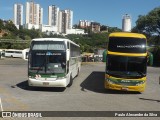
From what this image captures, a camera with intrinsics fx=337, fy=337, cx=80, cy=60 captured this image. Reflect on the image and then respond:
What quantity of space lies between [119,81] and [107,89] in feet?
6.95

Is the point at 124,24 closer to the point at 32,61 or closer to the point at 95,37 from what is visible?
the point at 95,37

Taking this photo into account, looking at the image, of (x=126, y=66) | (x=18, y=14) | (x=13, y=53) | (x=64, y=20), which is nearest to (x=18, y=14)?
(x=18, y=14)

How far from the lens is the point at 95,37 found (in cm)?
13550

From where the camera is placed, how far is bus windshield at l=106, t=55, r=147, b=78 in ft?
63.3

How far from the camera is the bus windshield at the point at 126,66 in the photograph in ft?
63.3

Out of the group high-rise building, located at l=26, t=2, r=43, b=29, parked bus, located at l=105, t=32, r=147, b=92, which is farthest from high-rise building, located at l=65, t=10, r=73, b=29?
parked bus, located at l=105, t=32, r=147, b=92

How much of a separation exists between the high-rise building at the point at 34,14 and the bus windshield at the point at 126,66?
154 m

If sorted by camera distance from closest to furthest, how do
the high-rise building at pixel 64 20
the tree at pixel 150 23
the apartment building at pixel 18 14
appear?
the tree at pixel 150 23 → the high-rise building at pixel 64 20 → the apartment building at pixel 18 14

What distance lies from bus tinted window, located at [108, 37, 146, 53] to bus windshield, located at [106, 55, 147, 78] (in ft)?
1.65

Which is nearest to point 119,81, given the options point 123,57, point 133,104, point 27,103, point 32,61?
point 123,57

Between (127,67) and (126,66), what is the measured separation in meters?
0.08

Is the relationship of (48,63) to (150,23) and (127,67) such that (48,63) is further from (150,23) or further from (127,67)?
(150,23)

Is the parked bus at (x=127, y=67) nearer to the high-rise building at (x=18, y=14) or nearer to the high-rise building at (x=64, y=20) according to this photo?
the high-rise building at (x=64, y=20)

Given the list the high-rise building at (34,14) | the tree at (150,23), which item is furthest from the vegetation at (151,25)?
the high-rise building at (34,14)
